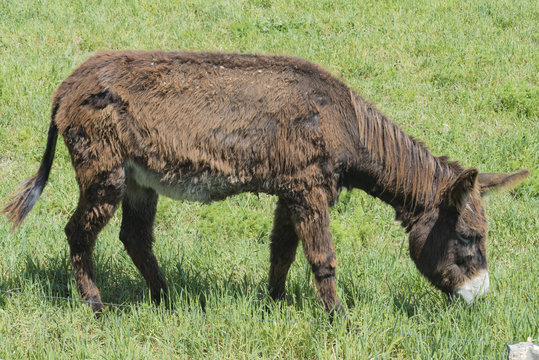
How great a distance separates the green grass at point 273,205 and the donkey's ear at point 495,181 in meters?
0.73

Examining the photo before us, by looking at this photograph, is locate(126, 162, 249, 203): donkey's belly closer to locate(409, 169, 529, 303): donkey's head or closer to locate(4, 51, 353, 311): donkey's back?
locate(4, 51, 353, 311): donkey's back

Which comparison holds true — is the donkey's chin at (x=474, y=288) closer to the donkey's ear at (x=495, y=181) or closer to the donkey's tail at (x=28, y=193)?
the donkey's ear at (x=495, y=181)

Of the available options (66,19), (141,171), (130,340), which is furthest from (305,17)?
(130,340)

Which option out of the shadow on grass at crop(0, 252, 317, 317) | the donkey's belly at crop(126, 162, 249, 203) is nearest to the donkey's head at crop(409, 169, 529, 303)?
the shadow on grass at crop(0, 252, 317, 317)

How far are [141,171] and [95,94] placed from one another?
0.57 metres

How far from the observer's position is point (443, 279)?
3.97 metres

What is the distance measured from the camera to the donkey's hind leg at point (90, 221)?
3.87 metres

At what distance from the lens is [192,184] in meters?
3.89

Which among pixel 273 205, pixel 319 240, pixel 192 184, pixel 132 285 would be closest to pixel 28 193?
pixel 132 285

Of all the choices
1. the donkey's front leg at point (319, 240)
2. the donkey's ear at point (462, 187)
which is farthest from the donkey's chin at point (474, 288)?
the donkey's front leg at point (319, 240)

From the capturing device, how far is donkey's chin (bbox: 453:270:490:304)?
12.7 feet

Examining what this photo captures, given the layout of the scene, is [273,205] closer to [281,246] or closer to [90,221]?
[281,246]

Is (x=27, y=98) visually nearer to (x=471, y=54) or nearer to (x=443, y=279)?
(x=443, y=279)

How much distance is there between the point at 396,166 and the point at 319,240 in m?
0.73
